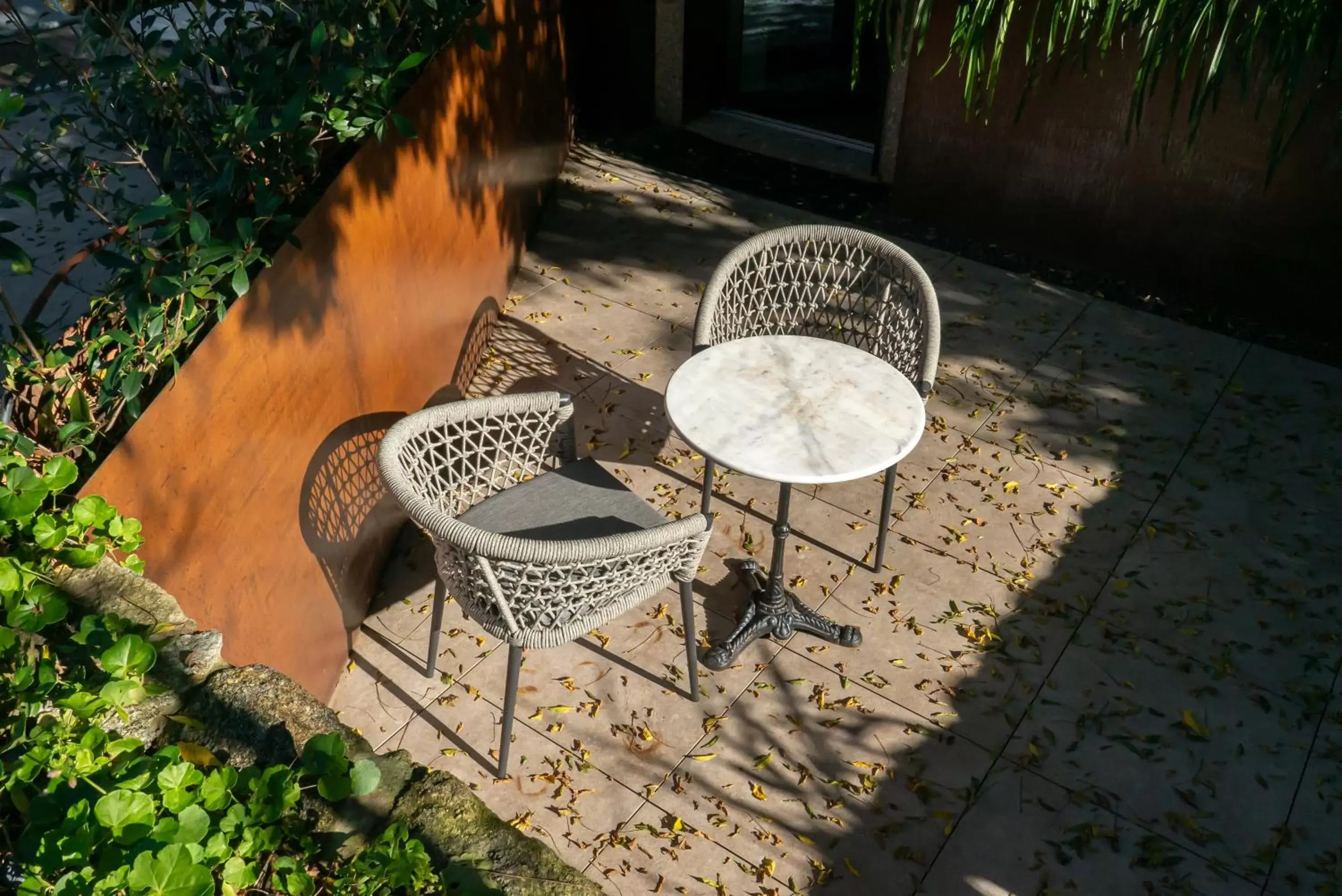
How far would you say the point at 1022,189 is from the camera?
240 inches

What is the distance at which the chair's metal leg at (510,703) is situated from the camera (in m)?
3.32

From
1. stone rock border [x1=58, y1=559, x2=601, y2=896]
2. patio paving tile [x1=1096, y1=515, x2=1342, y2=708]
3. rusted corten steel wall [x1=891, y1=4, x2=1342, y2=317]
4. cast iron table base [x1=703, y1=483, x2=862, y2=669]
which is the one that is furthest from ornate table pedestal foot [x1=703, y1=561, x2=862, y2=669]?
rusted corten steel wall [x1=891, y1=4, x2=1342, y2=317]

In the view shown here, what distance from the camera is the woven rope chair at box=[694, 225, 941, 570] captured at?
405cm

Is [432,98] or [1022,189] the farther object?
[1022,189]

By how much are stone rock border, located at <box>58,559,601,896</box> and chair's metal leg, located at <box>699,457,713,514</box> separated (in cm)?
198

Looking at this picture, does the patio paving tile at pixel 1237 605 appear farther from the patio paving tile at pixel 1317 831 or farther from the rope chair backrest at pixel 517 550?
the rope chair backrest at pixel 517 550

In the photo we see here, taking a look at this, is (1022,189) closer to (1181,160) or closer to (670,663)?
(1181,160)

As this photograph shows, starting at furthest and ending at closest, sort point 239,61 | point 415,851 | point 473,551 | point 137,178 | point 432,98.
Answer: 1. point 137,178
2. point 432,98
3. point 239,61
4. point 473,551
5. point 415,851

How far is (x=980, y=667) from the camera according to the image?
3891 mm

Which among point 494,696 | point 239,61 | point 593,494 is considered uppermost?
point 239,61

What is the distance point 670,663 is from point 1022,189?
12.0 ft

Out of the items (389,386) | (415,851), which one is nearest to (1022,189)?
(389,386)

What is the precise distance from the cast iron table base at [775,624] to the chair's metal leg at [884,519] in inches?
12.8

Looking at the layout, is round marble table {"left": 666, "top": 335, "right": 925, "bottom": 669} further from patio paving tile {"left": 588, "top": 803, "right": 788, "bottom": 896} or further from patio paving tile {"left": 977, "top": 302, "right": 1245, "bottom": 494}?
patio paving tile {"left": 977, "top": 302, "right": 1245, "bottom": 494}
